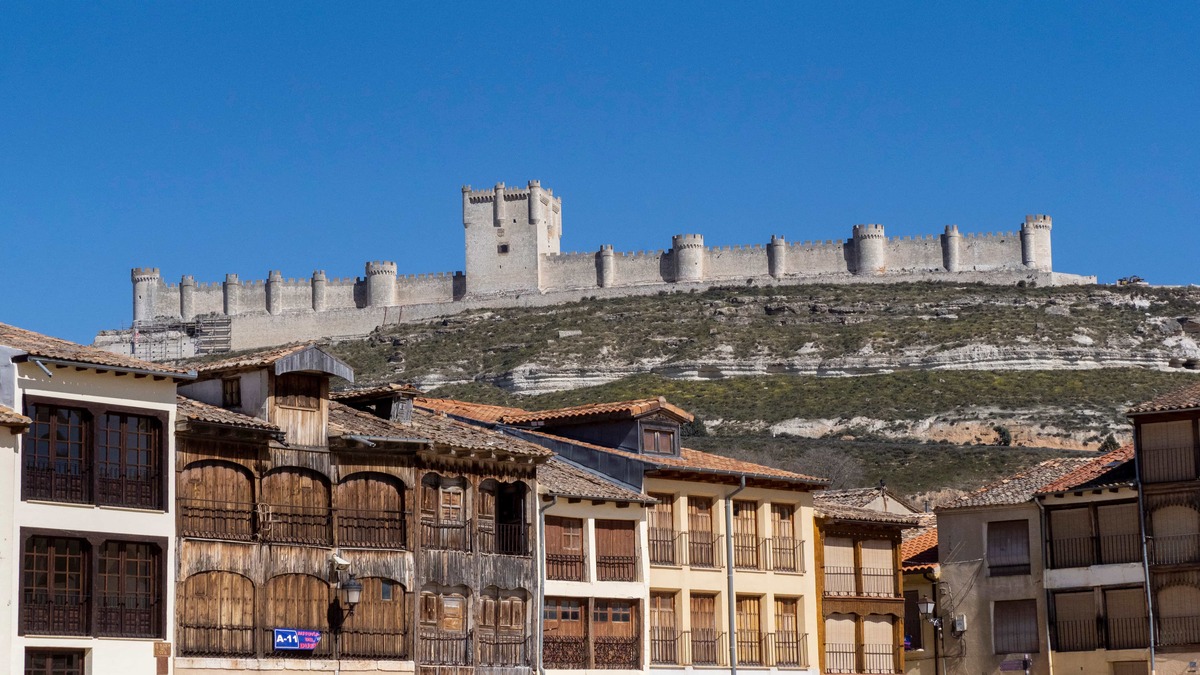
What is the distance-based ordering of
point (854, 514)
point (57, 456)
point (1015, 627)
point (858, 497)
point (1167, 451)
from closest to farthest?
point (57, 456), point (1167, 451), point (854, 514), point (1015, 627), point (858, 497)

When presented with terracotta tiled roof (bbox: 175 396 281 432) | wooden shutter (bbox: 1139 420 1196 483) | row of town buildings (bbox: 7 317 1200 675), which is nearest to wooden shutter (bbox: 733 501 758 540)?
row of town buildings (bbox: 7 317 1200 675)

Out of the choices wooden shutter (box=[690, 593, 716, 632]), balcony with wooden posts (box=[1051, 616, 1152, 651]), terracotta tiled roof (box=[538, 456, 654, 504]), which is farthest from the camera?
balcony with wooden posts (box=[1051, 616, 1152, 651])

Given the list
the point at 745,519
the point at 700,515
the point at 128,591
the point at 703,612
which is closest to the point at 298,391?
the point at 128,591

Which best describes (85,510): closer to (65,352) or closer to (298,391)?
(65,352)

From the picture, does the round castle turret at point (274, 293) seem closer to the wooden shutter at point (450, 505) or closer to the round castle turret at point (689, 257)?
the round castle turret at point (689, 257)

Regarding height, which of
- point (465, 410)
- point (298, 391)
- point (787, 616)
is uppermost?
point (465, 410)

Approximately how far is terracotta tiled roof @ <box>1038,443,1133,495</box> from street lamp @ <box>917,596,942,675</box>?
14.1ft

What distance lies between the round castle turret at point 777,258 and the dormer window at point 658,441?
123309mm

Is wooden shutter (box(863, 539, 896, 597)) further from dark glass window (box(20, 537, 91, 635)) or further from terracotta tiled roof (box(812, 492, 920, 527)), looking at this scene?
dark glass window (box(20, 537, 91, 635))

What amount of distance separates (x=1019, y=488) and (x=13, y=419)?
3092 centimetres

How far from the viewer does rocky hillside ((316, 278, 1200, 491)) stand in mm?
121250

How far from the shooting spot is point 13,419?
3512 centimetres

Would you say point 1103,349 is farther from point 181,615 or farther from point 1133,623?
point 181,615

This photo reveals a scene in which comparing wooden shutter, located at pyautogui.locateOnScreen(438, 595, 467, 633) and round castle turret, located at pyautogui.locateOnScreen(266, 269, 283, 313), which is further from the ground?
round castle turret, located at pyautogui.locateOnScreen(266, 269, 283, 313)
